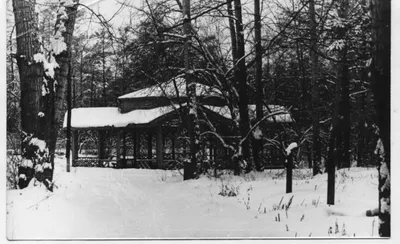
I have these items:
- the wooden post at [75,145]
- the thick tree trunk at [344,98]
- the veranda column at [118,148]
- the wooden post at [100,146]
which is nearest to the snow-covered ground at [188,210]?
the wooden post at [75,145]

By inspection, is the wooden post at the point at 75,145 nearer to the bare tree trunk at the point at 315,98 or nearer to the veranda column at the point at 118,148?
the veranda column at the point at 118,148

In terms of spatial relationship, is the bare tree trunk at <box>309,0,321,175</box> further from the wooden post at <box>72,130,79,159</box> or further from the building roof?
the wooden post at <box>72,130,79,159</box>

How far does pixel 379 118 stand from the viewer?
4715 millimetres

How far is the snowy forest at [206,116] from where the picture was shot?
4.89 metres

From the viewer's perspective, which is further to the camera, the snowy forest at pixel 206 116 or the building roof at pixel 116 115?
the building roof at pixel 116 115

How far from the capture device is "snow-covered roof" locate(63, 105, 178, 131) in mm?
6594

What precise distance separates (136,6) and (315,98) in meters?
3.20

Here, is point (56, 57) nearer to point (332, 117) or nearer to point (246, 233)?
point (246, 233)

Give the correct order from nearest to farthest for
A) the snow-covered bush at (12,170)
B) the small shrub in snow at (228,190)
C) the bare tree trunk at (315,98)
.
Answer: the snow-covered bush at (12,170) < the small shrub in snow at (228,190) < the bare tree trunk at (315,98)

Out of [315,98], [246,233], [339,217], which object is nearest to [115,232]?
[246,233]

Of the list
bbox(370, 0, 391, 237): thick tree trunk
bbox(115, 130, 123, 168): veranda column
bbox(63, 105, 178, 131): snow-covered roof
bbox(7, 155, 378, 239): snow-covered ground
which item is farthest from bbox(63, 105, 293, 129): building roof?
bbox(370, 0, 391, 237): thick tree trunk

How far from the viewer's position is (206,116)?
25.7 ft

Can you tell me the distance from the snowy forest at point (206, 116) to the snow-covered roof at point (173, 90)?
0.03 metres

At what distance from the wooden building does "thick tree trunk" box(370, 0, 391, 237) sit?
2343 millimetres
